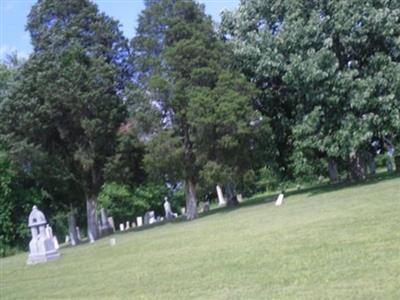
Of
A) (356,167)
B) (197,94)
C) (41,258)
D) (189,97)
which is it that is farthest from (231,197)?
(41,258)

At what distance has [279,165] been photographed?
36812mm

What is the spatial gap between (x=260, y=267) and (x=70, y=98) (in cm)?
2314

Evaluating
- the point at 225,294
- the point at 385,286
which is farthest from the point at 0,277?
the point at 385,286

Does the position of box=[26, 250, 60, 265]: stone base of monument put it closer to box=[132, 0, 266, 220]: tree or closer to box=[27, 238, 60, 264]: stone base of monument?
box=[27, 238, 60, 264]: stone base of monument

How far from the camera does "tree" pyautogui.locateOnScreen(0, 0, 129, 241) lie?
31734mm

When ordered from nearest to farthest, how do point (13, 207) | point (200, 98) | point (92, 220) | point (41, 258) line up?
point (41, 258) < point (200, 98) < point (92, 220) < point (13, 207)

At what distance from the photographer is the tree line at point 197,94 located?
98.8ft

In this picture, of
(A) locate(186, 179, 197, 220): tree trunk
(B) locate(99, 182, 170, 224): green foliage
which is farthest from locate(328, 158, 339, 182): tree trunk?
(B) locate(99, 182, 170, 224): green foliage

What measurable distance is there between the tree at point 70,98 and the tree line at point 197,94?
0.07 m

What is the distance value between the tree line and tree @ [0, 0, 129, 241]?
68mm

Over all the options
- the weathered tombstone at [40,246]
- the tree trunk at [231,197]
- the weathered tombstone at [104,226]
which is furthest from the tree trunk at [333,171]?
the weathered tombstone at [40,246]

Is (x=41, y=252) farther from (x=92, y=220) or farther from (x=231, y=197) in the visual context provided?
(x=231, y=197)

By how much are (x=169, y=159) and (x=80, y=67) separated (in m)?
7.27

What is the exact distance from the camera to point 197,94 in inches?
1192
